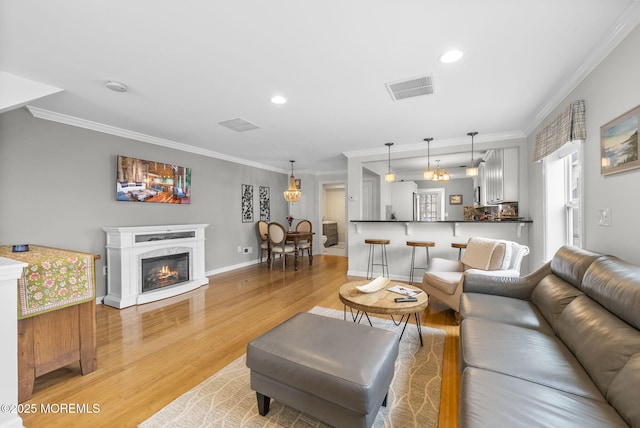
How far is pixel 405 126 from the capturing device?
144 inches

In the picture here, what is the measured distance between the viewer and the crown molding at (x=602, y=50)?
1.62m

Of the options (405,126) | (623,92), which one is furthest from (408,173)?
(623,92)

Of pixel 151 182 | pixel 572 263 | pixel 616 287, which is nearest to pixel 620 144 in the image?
pixel 572 263

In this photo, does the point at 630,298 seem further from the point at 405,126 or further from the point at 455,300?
the point at 405,126

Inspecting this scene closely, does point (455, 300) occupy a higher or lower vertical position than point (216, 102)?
lower

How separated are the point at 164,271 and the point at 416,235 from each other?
13.2ft

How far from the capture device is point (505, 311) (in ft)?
6.49

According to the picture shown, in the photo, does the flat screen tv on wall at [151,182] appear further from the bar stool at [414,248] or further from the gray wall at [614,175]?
the gray wall at [614,175]

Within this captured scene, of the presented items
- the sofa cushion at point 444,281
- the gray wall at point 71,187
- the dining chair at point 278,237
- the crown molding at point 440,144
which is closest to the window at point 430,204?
the crown molding at point 440,144

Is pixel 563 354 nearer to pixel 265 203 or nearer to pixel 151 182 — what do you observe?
pixel 151 182

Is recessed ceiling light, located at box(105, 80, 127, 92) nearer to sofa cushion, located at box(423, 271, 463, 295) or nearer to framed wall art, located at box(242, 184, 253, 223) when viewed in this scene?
framed wall art, located at box(242, 184, 253, 223)

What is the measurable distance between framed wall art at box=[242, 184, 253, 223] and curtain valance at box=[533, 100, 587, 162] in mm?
5038

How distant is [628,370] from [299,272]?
461 cm

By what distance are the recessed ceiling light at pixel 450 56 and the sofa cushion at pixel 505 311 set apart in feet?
6.39
